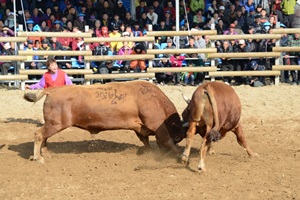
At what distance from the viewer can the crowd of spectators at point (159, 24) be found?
16.7 metres

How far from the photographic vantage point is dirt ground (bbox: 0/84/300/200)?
805cm

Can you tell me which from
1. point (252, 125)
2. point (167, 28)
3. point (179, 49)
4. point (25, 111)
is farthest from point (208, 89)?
point (167, 28)

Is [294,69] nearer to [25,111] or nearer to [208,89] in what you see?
[25,111]

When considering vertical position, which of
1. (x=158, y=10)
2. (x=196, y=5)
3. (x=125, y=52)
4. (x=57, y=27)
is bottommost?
(x=125, y=52)

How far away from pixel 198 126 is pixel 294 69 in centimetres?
786

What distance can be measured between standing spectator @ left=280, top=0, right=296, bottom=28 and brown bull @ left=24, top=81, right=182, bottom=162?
9.70 metres

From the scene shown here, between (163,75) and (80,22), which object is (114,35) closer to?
(80,22)

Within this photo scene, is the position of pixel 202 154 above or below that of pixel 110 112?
below

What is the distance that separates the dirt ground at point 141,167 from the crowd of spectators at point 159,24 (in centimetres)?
375

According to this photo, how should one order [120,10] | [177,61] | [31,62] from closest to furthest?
1. [31,62]
2. [177,61]
3. [120,10]

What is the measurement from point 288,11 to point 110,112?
1031 cm

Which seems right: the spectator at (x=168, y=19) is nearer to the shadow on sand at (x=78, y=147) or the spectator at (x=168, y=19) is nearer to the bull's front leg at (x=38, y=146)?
the shadow on sand at (x=78, y=147)

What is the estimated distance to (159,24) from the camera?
18578 millimetres

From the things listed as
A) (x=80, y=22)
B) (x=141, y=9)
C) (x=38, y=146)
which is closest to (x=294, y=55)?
(x=141, y=9)
